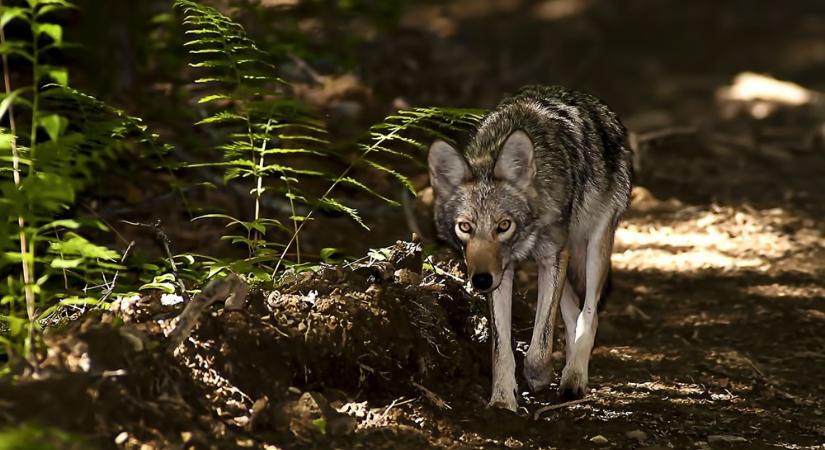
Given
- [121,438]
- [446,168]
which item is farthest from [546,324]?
[121,438]

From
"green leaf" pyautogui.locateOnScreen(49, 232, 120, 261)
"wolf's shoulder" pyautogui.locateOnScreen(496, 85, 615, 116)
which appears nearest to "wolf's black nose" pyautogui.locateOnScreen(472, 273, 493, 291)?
"wolf's shoulder" pyautogui.locateOnScreen(496, 85, 615, 116)

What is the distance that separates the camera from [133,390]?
15.0 ft

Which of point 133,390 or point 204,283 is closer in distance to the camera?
point 133,390

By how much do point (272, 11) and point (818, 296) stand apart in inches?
318

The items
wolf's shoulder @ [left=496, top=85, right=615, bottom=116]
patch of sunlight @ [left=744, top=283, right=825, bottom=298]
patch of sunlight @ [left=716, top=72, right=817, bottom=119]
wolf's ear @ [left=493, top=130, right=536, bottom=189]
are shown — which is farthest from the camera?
patch of sunlight @ [left=716, top=72, right=817, bottom=119]

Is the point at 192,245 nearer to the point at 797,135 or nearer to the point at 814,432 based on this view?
the point at 814,432

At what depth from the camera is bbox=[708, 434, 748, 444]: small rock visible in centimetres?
562

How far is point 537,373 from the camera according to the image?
649 centimetres

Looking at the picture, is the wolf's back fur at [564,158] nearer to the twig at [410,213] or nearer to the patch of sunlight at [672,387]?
the patch of sunlight at [672,387]

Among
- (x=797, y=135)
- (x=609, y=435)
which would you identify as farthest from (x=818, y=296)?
(x=797, y=135)

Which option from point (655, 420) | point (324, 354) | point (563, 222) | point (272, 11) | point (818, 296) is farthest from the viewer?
point (272, 11)

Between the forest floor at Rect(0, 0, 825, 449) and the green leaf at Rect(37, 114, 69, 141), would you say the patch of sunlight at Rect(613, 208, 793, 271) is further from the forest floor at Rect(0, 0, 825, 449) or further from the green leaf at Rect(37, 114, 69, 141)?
the green leaf at Rect(37, 114, 69, 141)

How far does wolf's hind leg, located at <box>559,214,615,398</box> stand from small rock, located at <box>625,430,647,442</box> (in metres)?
0.74

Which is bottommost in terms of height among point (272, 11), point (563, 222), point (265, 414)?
point (265, 414)
